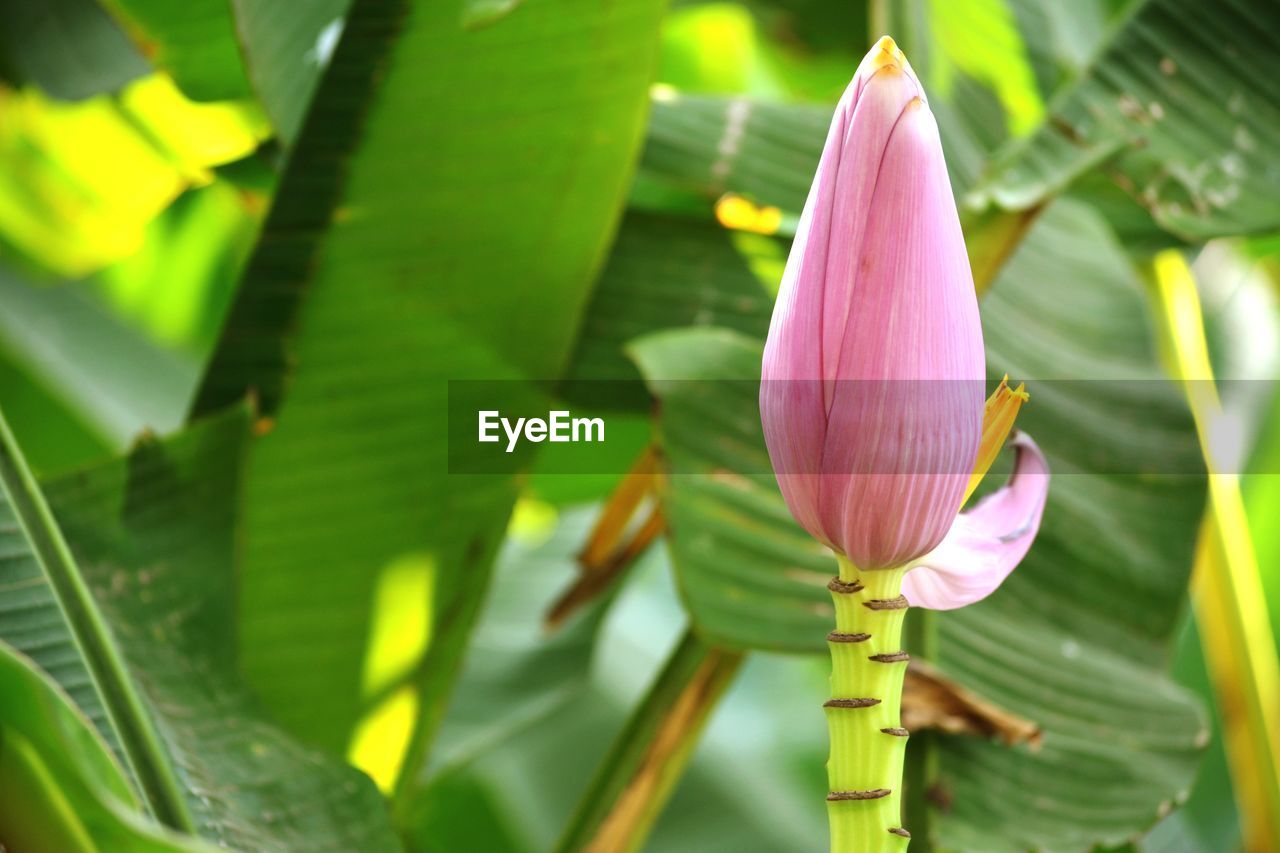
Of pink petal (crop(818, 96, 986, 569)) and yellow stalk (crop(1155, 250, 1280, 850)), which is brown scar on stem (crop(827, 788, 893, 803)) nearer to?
pink petal (crop(818, 96, 986, 569))

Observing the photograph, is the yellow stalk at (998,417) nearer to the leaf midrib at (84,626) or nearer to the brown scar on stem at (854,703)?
the brown scar on stem at (854,703)

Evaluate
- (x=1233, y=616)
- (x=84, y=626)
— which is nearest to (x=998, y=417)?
(x=84, y=626)

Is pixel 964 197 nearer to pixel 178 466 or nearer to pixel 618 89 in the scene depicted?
pixel 618 89

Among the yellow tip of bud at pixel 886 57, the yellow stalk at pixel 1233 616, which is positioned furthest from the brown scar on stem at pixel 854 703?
the yellow stalk at pixel 1233 616

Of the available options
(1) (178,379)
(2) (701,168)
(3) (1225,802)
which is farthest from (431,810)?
(3) (1225,802)

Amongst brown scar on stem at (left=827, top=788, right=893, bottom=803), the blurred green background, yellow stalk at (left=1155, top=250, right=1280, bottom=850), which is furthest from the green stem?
yellow stalk at (left=1155, top=250, right=1280, bottom=850)
